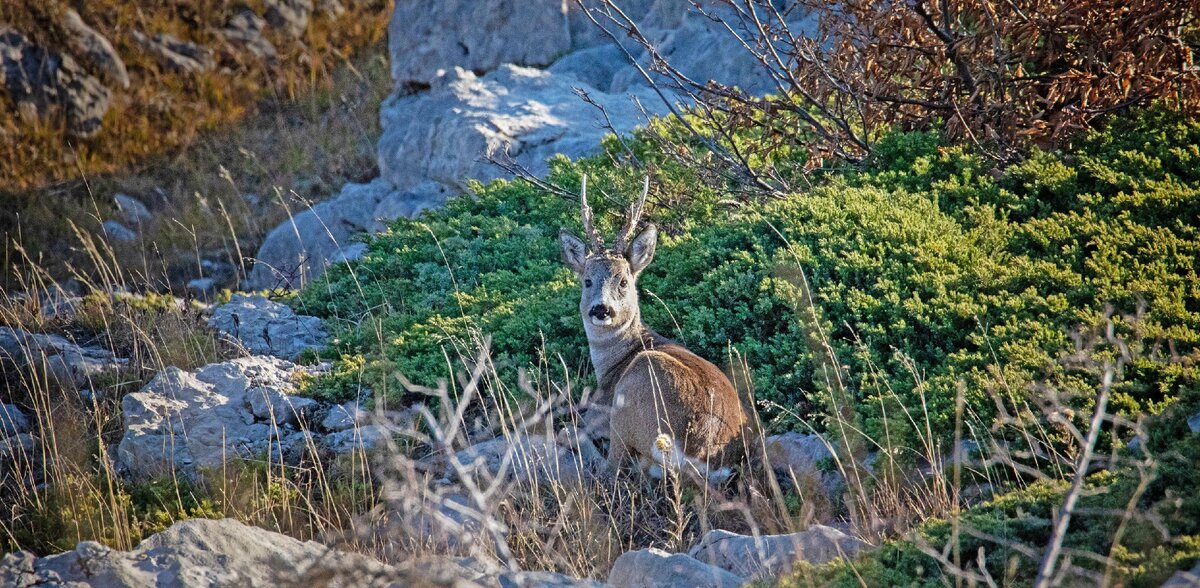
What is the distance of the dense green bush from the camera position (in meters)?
6.03

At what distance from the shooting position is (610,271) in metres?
7.11

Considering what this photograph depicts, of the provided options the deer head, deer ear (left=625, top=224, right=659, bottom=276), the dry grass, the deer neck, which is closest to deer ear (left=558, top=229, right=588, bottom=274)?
the deer head

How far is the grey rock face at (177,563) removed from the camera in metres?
3.96

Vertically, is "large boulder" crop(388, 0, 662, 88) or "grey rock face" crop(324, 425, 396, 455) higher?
"large boulder" crop(388, 0, 662, 88)

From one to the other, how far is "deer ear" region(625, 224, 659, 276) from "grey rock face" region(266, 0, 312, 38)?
513 inches

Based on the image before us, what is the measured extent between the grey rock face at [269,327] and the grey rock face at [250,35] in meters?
10.1

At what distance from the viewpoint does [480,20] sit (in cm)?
1489

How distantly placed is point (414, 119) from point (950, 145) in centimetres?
746

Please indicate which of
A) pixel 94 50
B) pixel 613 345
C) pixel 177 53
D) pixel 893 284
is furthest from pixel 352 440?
pixel 177 53

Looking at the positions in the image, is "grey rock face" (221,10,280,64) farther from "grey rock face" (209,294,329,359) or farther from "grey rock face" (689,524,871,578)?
→ "grey rock face" (689,524,871,578)

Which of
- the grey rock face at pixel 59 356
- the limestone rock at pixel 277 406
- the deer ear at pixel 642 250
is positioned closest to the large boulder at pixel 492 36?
the grey rock face at pixel 59 356

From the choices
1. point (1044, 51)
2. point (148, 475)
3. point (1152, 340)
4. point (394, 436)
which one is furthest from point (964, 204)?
point (148, 475)

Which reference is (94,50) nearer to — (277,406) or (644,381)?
(277,406)

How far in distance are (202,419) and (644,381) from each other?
3.03m
